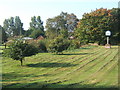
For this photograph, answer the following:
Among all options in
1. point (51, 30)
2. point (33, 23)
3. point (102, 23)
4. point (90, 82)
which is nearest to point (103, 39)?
point (102, 23)

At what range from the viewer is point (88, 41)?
3619cm

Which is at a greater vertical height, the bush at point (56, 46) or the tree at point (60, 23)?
the tree at point (60, 23)

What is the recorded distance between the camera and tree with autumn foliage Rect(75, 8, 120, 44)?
33.7 metres

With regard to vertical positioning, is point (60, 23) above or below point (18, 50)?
above

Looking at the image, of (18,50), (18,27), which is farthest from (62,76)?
(18,27)

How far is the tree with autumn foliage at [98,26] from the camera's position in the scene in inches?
1325

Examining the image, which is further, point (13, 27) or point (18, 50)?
point (13, 27)

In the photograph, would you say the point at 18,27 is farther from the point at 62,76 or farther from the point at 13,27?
the point at 62,76

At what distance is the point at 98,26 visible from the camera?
33844mm

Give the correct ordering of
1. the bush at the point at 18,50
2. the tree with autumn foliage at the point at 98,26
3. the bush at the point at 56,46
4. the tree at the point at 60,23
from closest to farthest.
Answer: the bush at the point at 18,50
the bush at the point at 56,46
the tree with autumn foliage at the point at 98,26
the tree at the point at 60,23

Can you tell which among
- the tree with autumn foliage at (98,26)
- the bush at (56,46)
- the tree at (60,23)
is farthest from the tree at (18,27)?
the bush at (56,46)

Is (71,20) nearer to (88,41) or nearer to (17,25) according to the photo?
(88,41)

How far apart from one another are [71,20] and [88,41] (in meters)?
14.0

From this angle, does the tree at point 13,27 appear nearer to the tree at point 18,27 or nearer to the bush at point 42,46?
the tree at point 18,27
